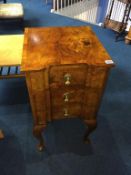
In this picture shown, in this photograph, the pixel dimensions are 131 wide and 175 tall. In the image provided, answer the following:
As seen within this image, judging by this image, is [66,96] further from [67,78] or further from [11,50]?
[11,50]

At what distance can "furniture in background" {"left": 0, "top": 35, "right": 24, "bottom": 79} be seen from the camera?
152 cm

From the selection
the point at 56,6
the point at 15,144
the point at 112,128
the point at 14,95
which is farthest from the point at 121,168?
the point at 56,6

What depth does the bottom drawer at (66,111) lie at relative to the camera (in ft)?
3.74

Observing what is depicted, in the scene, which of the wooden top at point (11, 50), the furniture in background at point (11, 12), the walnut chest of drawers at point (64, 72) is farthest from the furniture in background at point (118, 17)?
the walnut chest of drawers at point (64, 72)

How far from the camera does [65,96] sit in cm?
107

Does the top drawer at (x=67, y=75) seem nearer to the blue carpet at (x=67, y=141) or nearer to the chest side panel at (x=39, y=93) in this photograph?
the chest side panel at (x=39, y=93)

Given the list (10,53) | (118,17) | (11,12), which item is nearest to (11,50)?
(10,53)

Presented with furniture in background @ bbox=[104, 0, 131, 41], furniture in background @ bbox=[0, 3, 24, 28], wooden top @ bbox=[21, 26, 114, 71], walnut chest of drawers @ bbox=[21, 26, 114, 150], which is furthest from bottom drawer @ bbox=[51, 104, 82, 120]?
furniture in background @ bbox=[0, 3, 24, 28]

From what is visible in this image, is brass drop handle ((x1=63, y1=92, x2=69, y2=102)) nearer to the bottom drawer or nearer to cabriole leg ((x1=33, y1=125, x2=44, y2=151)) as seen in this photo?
the bottom drawer

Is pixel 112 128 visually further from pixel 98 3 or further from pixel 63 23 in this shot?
pixel 98 3

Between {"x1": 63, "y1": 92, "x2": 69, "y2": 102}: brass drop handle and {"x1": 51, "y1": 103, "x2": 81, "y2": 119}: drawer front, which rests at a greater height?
{"x1": 63, "y1": 92, "x2": 69, "y2": 102}: brass drop handle

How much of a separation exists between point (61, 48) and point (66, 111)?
0.40 metres

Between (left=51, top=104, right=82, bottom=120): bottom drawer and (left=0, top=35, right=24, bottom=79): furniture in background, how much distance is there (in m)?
→ 0.58

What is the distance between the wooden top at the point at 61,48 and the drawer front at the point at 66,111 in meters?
0.33
